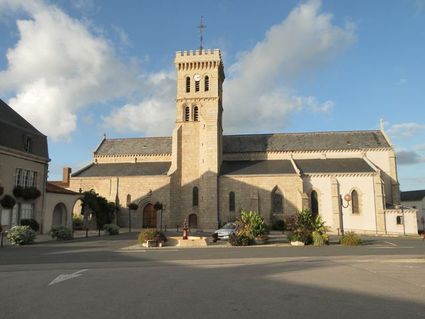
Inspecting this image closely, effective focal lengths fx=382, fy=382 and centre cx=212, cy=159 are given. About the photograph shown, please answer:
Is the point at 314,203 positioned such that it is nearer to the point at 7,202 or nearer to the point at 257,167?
the point at 257,167

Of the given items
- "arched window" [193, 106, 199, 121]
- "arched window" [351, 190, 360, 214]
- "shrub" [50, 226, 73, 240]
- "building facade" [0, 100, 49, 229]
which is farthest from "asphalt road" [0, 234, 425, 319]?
"arched window" [193, 106, 199, 121]

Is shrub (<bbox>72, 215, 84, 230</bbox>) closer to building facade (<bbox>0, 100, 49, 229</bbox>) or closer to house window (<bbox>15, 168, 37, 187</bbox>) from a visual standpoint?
building facade (<bbox>0, 100, 49, 229</bbox>)

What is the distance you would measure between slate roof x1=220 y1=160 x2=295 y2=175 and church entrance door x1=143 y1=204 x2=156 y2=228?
9.33m

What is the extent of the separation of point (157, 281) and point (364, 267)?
7070 mm

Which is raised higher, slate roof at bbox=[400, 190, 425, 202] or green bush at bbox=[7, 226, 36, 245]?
slate roof at bbox=[400, 190, 425, 202]

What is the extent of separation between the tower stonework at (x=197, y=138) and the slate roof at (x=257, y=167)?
191cm

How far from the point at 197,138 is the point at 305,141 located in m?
14.3

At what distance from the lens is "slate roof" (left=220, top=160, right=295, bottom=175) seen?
4450 cm

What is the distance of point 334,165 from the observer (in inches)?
1769

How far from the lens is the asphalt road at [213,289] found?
6773 millimetres

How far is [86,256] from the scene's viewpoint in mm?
16625

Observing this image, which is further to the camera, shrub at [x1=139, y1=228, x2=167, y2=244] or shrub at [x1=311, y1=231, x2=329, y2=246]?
shrub at [x1=311, y1=231, x2=329, y2=246]

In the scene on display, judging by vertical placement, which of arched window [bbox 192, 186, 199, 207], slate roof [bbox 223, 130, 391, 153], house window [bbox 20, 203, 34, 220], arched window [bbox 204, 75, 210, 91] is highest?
arched window [bbox 204, 75, 210, 91]

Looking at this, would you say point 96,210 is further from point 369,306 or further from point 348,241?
point 369,306
